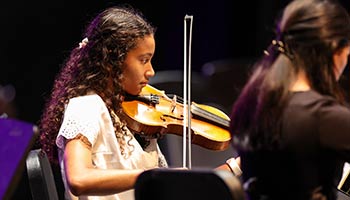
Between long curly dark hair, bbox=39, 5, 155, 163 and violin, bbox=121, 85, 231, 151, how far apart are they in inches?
2.6

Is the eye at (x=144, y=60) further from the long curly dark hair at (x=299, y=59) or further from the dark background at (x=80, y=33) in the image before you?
the dark background at (x=80, y=33)

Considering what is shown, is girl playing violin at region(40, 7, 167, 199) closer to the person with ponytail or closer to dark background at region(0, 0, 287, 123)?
the person with ponytail

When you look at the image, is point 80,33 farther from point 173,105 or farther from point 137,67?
point 137,67

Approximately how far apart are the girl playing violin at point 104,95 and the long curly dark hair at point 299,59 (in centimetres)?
53

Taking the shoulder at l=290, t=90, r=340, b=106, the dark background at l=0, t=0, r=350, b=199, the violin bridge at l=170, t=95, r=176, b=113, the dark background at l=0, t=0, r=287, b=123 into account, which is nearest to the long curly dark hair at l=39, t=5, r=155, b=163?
the violin bridge at l=170, t=95, r=176, b=113

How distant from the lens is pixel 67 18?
4.09 m

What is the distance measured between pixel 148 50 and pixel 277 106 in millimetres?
651

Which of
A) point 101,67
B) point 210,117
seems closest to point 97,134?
point 101,67

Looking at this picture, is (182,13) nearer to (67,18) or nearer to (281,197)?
(67,18)

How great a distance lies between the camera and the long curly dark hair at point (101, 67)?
2285 mm

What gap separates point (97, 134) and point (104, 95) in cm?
15

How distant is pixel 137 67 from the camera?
7.56 ft

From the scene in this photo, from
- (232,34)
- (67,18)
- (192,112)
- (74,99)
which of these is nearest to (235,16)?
(232,34)

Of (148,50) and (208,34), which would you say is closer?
(148,50)
